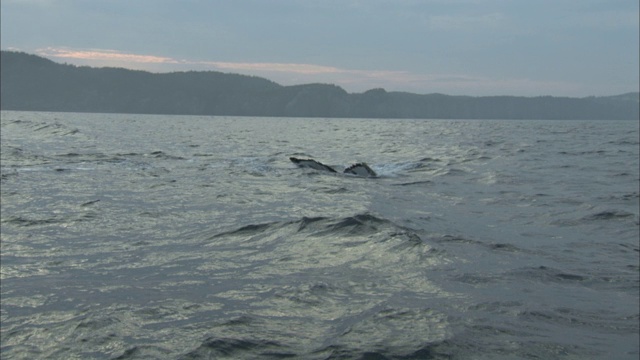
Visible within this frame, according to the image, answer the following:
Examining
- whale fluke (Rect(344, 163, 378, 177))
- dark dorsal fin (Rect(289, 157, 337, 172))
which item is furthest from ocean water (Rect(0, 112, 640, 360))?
dark dorsal fin (Rect(289, 157, 337, 172))

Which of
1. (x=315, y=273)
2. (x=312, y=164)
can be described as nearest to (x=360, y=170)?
(x=312, y=164)

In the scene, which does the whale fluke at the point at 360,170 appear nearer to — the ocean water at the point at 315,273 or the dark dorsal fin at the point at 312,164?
the dark dorsal fin at the point at 312,164

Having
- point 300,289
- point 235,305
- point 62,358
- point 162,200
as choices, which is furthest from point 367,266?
point 162,200

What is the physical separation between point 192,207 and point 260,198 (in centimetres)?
276

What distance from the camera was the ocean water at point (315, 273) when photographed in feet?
23.2

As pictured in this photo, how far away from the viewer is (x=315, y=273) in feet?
33.7

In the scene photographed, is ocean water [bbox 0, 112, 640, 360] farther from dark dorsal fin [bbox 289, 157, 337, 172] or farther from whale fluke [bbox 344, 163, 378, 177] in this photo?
dark dorsal fin [bbox 289, 157, 337, 172]

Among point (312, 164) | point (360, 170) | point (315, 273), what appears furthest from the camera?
point (312, 164)

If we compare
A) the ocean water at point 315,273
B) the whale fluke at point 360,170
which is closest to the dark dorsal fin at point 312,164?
the whale fluke at point 360,170

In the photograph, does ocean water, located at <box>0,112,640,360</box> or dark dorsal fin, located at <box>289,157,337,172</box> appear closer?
ocean water, located at <box>0,112,640,360</box>

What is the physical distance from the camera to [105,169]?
2766 centimetres

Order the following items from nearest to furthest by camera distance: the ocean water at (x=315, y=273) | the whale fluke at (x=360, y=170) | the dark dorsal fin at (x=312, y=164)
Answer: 1. the ocean water at (x=315, y=273)
2. the whale fluke at (x=360, y=170)
3. the dark dorsal fin at (x=312, y=164)

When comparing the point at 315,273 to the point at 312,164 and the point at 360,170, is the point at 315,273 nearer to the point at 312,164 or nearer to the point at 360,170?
the point at 360,170

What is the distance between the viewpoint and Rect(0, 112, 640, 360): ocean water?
278 inches
